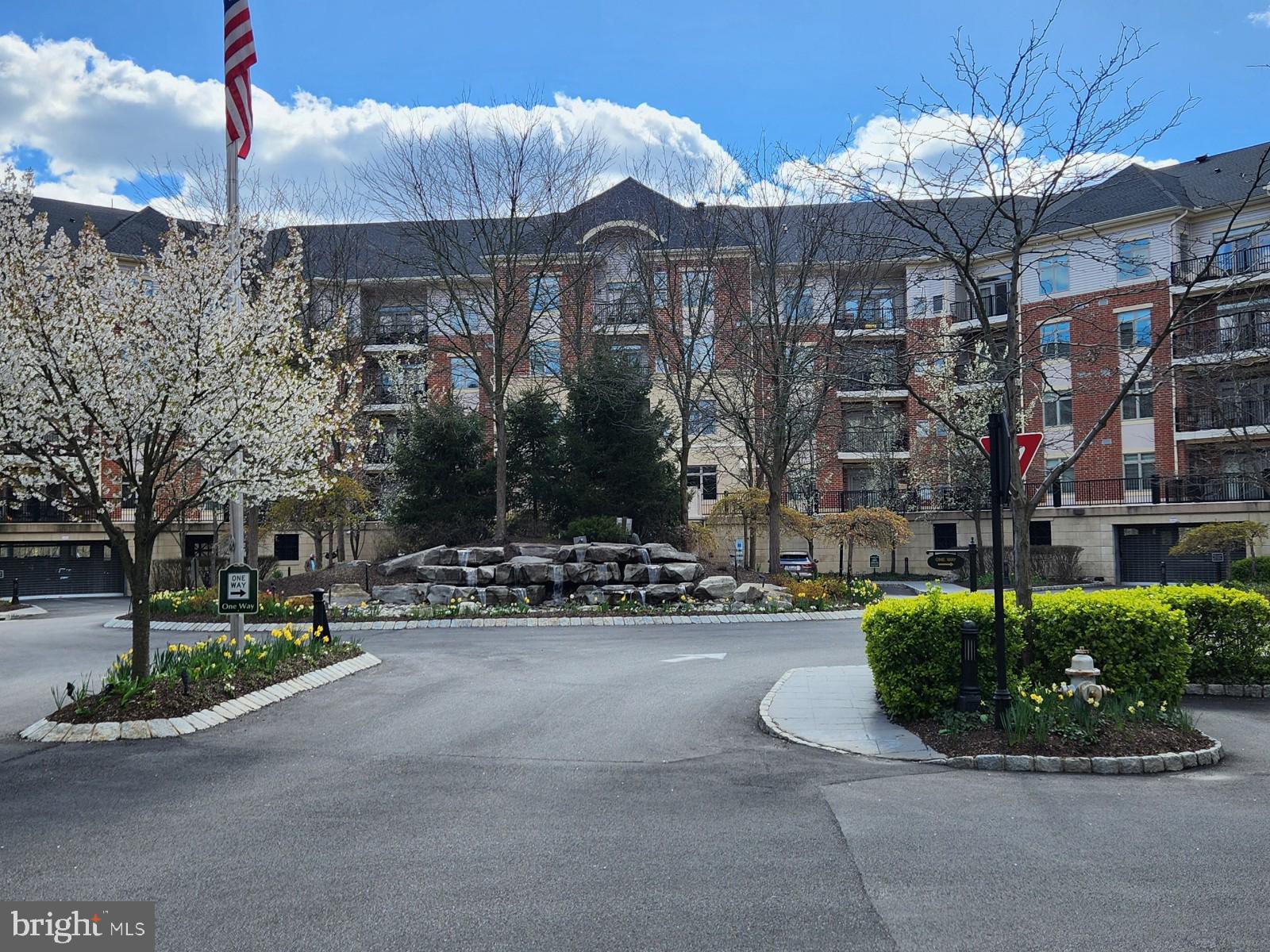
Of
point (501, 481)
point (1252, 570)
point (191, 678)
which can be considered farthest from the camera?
point (1252, 570)

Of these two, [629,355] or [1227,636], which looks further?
[629,355]

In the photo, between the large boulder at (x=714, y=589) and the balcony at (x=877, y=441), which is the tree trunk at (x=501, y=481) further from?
the balcony at (x=877, y=441)

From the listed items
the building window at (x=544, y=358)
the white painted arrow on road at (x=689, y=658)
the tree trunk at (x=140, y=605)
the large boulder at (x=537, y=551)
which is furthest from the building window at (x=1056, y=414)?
the tree trunk at (x=140, y=605)

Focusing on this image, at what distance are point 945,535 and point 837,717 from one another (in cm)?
3609

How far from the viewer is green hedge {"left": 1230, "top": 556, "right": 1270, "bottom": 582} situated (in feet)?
90.6

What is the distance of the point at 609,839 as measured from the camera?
20.7ft

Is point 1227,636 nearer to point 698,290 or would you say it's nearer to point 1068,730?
point 1068,730

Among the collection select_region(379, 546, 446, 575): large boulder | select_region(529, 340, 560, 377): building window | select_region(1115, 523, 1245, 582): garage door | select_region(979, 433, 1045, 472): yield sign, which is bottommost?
select_region(1115, 523, 1245, 582): garage door

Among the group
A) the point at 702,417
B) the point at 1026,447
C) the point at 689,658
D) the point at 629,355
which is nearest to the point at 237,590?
the point at 689,658

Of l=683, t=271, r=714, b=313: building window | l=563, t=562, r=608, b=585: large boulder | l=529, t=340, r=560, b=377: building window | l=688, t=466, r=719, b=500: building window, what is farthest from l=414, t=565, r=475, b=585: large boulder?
l=688, t=466, r=719, b=500: building window

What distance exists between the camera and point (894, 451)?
44094 millimetres

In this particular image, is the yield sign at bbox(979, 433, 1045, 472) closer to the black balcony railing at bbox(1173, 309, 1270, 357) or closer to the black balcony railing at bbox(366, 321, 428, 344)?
the black balcony railing at bbox(1173, 309, 1270, 357)

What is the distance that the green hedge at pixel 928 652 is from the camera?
9.91 m

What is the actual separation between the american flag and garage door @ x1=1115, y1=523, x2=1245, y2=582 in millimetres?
36822
